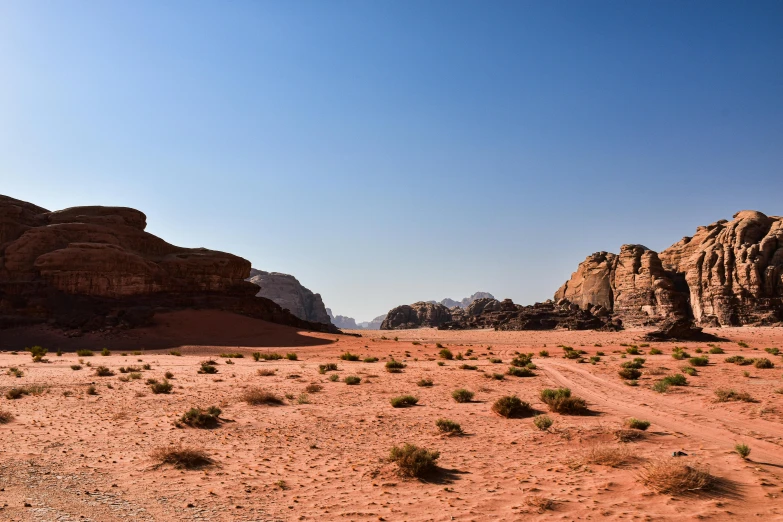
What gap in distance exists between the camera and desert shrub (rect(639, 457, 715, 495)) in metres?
6.50

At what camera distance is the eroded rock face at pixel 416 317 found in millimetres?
121625

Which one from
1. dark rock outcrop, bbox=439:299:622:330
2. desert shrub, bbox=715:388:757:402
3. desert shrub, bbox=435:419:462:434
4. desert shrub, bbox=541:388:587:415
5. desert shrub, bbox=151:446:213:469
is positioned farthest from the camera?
dark rock outcrop, bbox=439:299:622:330

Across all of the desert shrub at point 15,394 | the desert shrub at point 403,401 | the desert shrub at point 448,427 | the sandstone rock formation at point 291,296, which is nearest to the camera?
the desert shrub at point 448,427

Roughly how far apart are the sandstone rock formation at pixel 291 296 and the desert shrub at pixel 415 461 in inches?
4900

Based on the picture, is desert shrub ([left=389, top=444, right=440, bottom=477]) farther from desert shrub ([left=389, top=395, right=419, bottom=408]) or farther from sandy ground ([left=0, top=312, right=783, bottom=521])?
desert shrub ([left=389, top=395, right=419, bottom=408])

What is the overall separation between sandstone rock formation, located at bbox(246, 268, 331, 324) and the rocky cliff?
284 ft

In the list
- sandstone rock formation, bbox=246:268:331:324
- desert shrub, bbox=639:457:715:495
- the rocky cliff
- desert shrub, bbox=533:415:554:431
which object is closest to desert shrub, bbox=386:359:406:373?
desert shrub, bbox=533:415:554:431

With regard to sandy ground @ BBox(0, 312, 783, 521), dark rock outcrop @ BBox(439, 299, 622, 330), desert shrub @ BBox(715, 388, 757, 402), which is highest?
dark rock outcrop @ BBox(439, 299, 622, 330)

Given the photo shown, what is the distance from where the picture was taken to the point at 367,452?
8.97 m

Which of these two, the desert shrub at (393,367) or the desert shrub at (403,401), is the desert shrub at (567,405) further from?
the desert shrub at (393,367)

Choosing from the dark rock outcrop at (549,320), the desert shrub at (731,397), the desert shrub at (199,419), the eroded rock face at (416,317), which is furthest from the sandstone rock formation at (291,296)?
the desert shrub at (731,397)

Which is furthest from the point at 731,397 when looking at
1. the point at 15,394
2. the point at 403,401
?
the point at 15,394

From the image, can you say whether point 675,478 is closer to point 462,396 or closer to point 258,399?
point 462,396

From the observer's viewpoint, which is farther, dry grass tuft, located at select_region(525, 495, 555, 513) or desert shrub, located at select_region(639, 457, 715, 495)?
desert shrub, located at select_region(639, 457, 715, 495)
